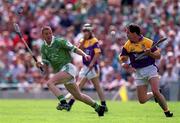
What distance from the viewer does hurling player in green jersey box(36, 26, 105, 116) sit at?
60.0 ft

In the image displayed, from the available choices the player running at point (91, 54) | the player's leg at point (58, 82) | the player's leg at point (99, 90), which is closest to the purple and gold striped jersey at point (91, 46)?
the player running at point (91, 54)

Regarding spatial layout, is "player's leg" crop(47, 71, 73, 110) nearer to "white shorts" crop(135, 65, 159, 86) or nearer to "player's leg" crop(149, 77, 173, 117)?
"white shorts" crop(135, 65, 159, 86)

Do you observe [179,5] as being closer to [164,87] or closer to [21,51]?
[164,87]

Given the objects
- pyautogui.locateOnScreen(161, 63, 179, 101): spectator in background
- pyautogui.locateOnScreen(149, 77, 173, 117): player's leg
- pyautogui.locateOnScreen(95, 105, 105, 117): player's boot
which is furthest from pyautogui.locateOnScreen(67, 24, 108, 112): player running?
pyautogui.locateOnScreen(161, 63, 179, 101): spectator in background

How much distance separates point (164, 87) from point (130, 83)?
1.47 metres

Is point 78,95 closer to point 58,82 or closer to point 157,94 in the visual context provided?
point 58,82

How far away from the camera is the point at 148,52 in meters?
17.5

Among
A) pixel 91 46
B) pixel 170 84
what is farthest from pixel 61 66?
pixel 170 84

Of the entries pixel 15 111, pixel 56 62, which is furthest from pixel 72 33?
pixel 56 62

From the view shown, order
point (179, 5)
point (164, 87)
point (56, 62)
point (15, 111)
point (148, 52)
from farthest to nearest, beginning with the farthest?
point (179, 5) → point (164, 87) → point (15, 111) → point (56, 62) → point (148, 52)

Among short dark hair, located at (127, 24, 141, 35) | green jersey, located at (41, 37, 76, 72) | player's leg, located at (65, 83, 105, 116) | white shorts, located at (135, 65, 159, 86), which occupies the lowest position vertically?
player's leg, located at (65, 83, 105, 116)

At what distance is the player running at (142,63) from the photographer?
1770 cm

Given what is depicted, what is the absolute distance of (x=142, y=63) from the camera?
59.0 ft

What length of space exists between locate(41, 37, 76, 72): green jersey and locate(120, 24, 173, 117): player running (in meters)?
1.54
